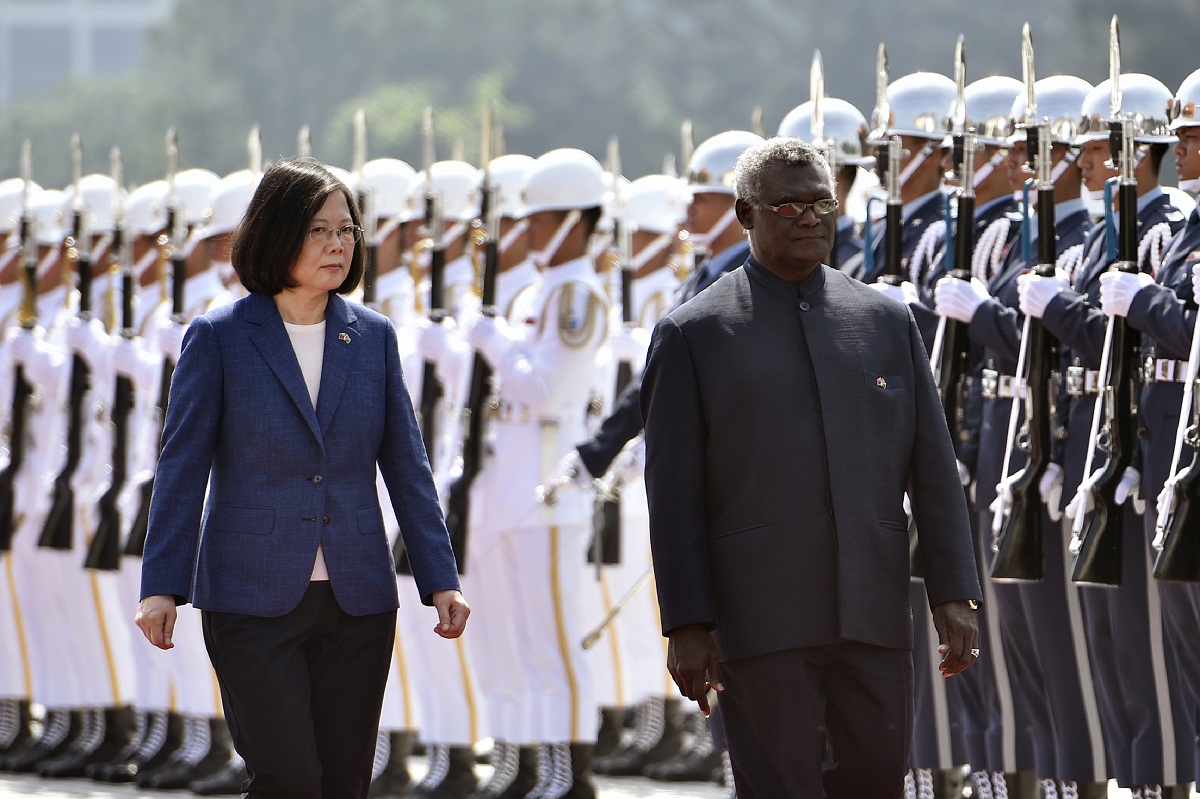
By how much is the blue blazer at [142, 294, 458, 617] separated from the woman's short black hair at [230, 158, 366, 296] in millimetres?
62

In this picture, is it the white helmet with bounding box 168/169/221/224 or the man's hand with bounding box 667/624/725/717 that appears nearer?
the man's hand with bounding box 667/624/725/717

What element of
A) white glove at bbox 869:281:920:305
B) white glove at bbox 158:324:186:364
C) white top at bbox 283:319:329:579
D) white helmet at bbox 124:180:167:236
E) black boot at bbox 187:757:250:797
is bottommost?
black boot at bbox 187:757:250:797

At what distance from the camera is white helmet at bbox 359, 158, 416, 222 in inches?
429

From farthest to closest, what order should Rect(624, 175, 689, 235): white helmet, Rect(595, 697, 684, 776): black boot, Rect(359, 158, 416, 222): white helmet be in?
Rect(624, 175, 689, 235): white helmet < Rect(359, 158, 416, 222): white helmet < Rect(595, 697, 684, 776): black boot

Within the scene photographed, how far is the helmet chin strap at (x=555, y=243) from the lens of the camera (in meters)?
9.12

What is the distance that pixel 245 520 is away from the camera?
17.8 ft

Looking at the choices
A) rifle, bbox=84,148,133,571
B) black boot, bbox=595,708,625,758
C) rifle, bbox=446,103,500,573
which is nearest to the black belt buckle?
rifle, bbox=446,103,500,573

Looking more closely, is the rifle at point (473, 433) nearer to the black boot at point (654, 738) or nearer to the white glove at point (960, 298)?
the black boot at point (654, 738)

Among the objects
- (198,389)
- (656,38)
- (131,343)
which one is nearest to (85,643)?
(131,343)

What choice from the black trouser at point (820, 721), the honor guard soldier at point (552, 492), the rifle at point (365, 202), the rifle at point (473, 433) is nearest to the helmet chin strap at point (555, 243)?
the honor guard soldier at point (552, 492)

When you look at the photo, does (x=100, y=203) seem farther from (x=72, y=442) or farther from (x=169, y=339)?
(x=169, y=339)

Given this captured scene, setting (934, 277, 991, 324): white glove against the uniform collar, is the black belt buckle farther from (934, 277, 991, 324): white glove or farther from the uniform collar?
the uniform collar

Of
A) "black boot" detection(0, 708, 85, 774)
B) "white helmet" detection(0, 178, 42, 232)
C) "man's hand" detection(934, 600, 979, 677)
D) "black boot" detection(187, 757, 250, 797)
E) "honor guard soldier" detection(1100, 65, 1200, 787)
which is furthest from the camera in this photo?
"white helmet" detection(0, 178, 42, 232)

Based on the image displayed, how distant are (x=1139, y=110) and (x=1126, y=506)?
1258mm
